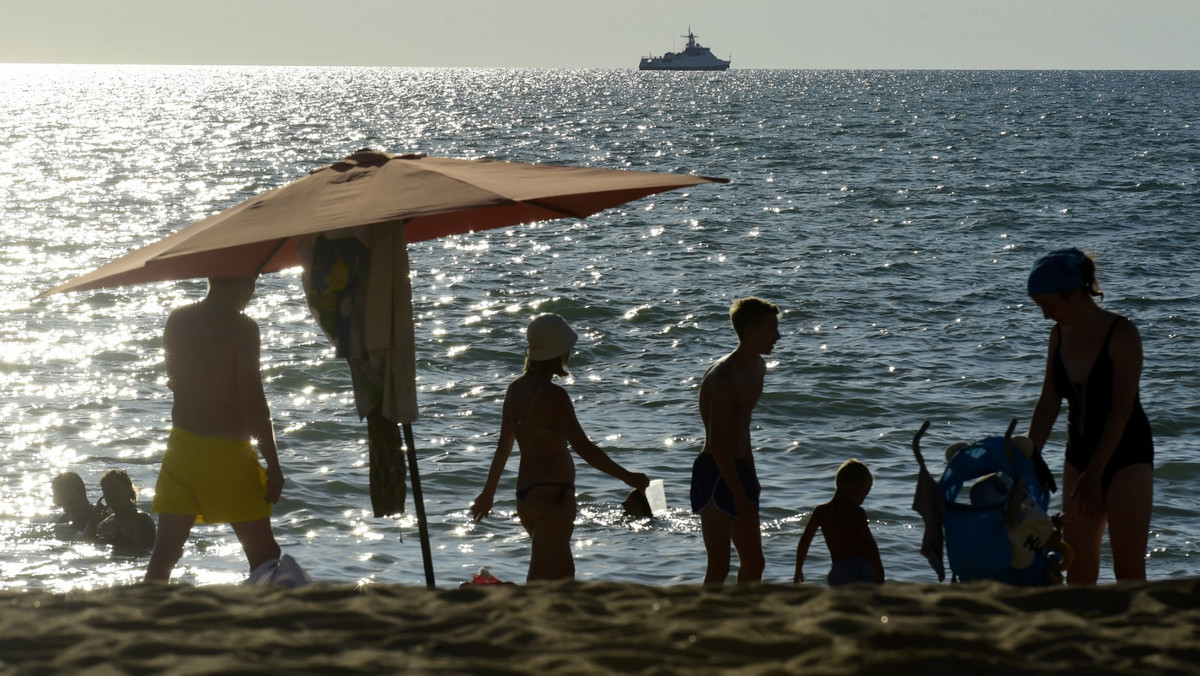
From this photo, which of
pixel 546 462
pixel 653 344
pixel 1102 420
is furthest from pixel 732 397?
pixel 653 344

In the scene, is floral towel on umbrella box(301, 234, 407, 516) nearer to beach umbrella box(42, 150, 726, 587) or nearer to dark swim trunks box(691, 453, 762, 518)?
beach umbrella box(42, 150, 726, 587)

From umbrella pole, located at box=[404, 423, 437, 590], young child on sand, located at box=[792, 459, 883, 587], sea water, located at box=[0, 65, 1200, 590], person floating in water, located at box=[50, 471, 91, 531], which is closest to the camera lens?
umbrella pole, located at box=[404, 423, 437, 590]

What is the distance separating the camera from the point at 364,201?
15.8 feet

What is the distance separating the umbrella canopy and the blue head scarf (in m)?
1.29

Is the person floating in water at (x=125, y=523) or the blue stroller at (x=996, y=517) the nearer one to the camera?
the blue stroller at (x=996, y=517)

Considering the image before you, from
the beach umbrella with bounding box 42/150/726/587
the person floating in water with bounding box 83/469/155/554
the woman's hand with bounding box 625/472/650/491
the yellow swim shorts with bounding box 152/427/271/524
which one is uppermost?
the beach umbrella with bounding box 42/150/726/587

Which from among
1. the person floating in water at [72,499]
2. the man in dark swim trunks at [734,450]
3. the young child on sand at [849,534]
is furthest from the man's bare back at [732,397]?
the person floating in water at [72,499]

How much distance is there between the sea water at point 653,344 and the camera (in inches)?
375

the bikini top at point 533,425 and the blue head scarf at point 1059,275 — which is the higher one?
the blue head scarf at point 1059,275

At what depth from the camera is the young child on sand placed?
6043 millimetres

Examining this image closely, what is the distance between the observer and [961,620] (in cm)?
391

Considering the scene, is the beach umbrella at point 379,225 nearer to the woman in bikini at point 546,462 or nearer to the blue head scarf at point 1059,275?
the woman in bikini at point 546,462

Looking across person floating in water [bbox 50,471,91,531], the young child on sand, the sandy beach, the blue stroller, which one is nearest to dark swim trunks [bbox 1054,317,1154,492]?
the blue stroller

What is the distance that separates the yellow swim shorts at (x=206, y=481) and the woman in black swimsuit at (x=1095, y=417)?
128 inches
